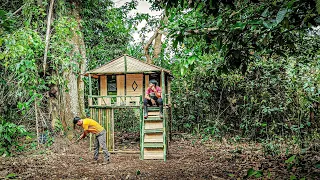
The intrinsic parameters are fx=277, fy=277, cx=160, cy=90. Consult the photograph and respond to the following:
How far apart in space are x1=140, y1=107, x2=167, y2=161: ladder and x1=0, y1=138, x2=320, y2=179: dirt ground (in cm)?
29

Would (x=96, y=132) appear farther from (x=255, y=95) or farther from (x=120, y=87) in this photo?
(x=255, y=95)

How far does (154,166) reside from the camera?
315 inches

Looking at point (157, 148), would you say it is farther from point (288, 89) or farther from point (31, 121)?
point (288, 89)

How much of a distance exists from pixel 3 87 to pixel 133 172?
182 inches

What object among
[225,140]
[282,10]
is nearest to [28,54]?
[282,10]

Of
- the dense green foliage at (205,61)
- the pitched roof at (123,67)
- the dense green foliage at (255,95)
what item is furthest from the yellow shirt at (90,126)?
the dense green foliage at (255,95)

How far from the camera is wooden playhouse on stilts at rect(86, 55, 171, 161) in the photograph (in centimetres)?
905

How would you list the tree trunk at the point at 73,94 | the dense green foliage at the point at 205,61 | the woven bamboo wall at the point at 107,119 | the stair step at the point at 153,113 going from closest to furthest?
the dense green foliage at the point at 205,61
the stair step at the point at 153,113
the woven bamboo wall at the point at 107,119
the tree trunk at the point at 73,94

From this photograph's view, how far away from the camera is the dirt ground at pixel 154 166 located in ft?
20.0

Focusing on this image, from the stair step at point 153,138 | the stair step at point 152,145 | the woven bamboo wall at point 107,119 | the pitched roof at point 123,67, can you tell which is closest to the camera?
the stair step at point 152,145

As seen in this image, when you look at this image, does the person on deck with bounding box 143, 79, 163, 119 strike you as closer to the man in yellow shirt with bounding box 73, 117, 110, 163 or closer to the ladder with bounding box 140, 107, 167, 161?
the ladder with bounding box 140, 107, 167, 161

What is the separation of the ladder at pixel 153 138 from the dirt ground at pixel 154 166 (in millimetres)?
288

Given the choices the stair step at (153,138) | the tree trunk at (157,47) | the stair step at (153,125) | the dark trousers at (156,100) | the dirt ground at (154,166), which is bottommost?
the dirt ground at (154,166)

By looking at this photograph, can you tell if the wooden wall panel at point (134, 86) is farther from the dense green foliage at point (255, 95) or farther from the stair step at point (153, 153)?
the stair step at point (153, 153)
